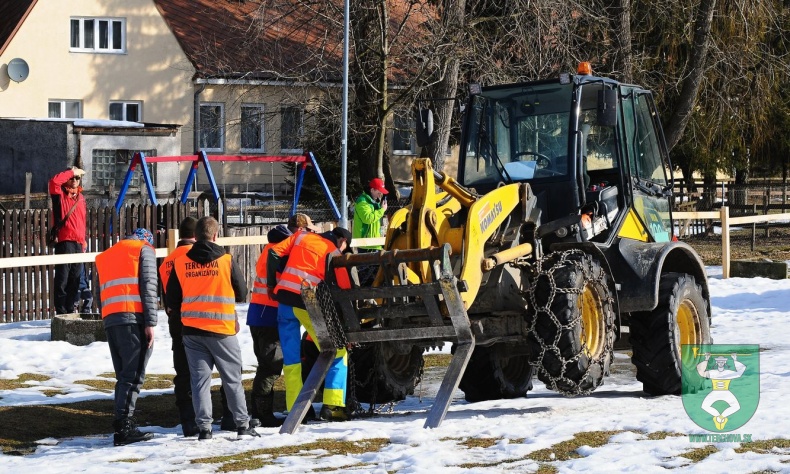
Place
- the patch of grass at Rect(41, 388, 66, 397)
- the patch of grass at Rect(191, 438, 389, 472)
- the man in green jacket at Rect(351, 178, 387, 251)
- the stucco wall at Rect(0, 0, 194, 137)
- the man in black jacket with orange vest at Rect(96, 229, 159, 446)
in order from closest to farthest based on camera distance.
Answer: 1. the patch of grass at Rect(191, 438, 389, 472)
2. the man in black jacket with orange vest at Rect(96, 229, 159, 446)
3. the patch of grass at Rect(41, 388, 66, 397)
4. the man in green jacket at Rect(351, 178, 387, 251)
5. the stucco wall at Rect(0, 0, 194, 137)

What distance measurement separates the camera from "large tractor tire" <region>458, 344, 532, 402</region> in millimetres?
10953

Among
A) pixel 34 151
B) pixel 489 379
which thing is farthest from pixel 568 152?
pixel 34 151

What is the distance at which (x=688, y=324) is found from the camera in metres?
11.1

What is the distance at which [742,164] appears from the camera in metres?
36.9

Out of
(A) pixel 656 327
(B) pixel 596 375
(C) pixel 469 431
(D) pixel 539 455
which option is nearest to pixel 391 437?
(C) pixel 469 431

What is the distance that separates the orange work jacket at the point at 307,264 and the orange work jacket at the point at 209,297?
1.71 ft

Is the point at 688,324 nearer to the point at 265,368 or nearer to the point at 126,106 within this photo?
the point at 265,368

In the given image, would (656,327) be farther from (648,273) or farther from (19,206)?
(19,206)

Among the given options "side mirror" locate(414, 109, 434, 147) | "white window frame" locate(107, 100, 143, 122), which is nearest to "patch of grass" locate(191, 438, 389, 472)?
"side mirror" locate(414, 109, 434, 147)

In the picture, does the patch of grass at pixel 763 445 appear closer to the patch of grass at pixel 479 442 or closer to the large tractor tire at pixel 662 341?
the patch of grass at pixel 479 442

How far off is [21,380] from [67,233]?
13.8 feet

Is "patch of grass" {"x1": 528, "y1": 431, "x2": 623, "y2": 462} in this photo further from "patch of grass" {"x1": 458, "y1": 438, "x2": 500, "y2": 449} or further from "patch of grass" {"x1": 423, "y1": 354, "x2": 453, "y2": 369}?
"patch of grass" {"x1": 423, "y1": 354, "x2": 453, "y2": 369}

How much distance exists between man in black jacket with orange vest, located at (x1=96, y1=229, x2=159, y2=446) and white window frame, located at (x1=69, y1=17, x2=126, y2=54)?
27.9 metres

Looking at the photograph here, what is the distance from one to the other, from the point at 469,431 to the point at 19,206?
19.7m
